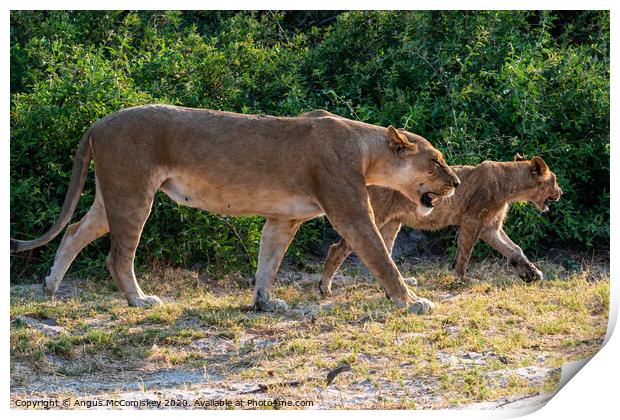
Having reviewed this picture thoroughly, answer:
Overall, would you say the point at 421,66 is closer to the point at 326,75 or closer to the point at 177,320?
the point at 326,75

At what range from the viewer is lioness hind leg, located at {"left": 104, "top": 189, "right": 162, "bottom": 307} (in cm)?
884

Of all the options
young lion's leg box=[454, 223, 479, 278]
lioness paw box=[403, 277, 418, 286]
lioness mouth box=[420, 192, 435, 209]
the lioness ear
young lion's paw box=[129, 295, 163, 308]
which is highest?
lioness mouth box=[420, 192, 435, 209]

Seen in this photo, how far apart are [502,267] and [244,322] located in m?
3.48

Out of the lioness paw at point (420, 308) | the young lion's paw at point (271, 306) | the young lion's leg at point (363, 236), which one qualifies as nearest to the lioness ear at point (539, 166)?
the lioness paw at point (420, 308)

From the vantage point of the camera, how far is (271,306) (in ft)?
31.0

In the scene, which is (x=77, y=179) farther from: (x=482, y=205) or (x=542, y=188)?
(x=542, y=188)

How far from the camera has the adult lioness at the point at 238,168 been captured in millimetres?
Result: 8844

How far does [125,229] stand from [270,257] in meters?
1.32

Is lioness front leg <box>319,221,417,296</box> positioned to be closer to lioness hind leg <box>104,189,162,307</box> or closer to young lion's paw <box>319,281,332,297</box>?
young lion's paw <box>319,281,332,297</box>

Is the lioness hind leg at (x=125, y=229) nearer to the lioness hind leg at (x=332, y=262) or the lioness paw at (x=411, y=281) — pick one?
the lioness hind leg at (x=332, y=262)

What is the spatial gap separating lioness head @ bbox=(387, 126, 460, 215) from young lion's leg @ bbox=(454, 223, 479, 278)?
1.59m

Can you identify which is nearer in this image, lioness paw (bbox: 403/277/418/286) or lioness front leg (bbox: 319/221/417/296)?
lioness front leg (bbox: 319/221/417/296)

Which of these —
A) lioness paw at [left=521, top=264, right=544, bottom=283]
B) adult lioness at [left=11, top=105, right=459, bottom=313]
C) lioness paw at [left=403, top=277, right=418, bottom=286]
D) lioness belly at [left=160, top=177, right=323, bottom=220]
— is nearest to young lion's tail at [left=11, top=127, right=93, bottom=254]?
adult lioness at [left=11, top=105, right=459, bottom=313]

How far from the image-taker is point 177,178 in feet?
29.5
